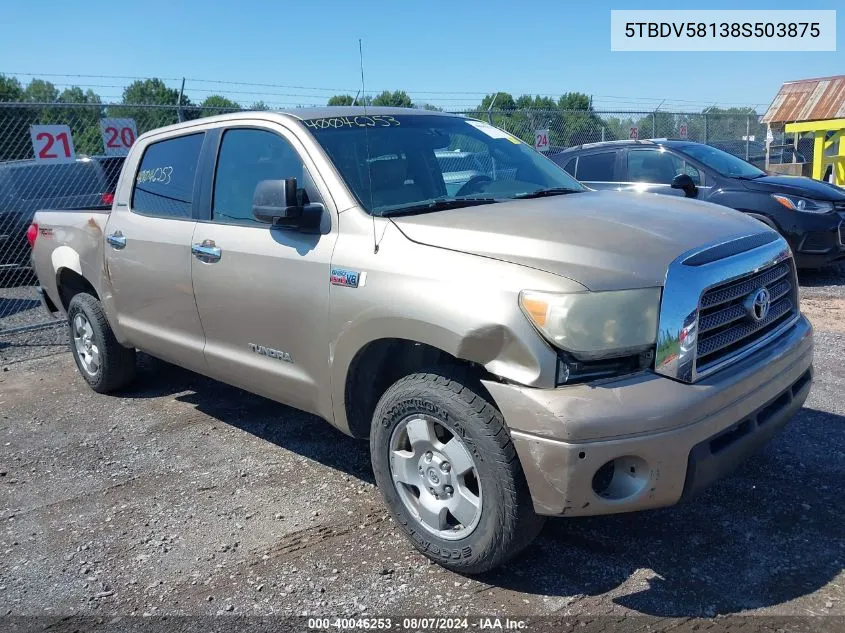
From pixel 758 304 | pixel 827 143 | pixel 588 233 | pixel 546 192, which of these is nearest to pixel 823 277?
pixel 546 192

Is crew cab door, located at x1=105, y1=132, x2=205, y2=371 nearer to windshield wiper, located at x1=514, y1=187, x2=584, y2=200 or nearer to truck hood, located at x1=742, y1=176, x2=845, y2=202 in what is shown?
windshield wiper, located at x1=514, y1=187, x2=584, y2=200

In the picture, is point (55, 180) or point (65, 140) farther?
point (55, 180)

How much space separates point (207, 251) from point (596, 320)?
237cm

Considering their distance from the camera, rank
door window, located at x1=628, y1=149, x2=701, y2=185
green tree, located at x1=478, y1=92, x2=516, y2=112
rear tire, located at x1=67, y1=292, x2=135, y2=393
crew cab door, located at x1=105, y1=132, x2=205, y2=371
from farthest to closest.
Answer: green tree, located at x1=478, y1=92, x2=516, y2=112
door window, located at x1=628, y1=149, x2=701, y2=185
rear tire, located at x1=67, y1=292, x2=135, y2=393
crew cab door, located at x1=105, y1=132, x2=205, y2=371

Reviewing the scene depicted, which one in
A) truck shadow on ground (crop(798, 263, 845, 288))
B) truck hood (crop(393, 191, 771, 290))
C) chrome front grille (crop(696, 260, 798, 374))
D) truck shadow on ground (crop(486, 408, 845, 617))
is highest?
truck hood (crop(393, 191, 771, 290))

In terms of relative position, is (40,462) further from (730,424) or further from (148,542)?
(730,424)

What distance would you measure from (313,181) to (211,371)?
4.61 feet

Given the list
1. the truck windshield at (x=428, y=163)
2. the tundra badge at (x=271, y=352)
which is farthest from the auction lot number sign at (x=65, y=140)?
the tundra badge at (x=271, y=352)

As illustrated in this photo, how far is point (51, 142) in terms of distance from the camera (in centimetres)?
991

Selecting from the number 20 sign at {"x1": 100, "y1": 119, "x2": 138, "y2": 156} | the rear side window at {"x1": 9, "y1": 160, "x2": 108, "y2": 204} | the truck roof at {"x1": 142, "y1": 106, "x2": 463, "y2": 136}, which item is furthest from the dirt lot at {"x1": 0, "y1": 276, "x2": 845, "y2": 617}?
the number 20 sign at {"x1": 100, "y1": 119, "x2": 138, "y2": 156}

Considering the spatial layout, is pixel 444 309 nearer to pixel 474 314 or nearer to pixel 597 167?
pixel 474 314

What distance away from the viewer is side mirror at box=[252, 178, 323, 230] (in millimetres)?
3480

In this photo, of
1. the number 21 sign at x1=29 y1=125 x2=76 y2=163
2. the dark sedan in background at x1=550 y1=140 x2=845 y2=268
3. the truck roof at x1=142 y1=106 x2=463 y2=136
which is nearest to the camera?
the truck roof at x1=142 y1=106 x2=463 y2=136

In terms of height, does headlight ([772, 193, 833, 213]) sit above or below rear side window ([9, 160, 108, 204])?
below
